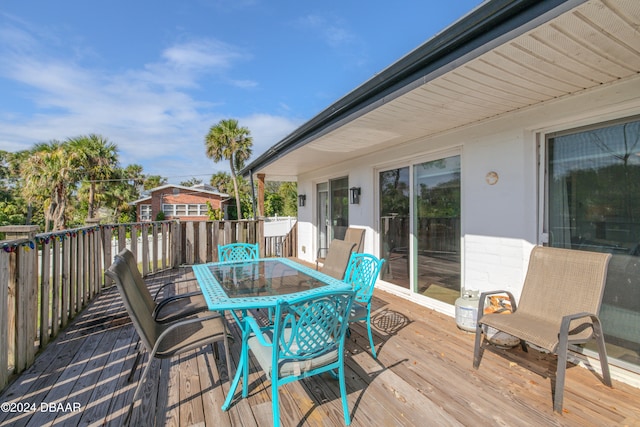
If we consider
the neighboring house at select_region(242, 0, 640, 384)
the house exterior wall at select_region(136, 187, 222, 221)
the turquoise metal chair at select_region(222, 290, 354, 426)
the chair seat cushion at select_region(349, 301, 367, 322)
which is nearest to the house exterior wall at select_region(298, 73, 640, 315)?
the neighboring house at select_region(242, 0, 640, 384)

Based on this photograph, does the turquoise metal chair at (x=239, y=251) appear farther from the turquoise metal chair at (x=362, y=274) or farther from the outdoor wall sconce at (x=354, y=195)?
the outdoor wall sconce at (x=354, y=195)

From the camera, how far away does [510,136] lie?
2809 millimetres

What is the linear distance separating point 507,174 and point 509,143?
305 mm

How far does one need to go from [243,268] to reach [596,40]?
10.3ft

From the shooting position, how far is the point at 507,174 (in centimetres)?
285

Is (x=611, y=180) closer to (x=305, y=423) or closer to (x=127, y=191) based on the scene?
(x=305, y=423)

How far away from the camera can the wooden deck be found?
172 cm

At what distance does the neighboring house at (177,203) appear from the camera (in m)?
21.2

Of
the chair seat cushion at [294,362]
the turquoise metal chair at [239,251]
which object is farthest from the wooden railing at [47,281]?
the chair seat cushion at [294,362]

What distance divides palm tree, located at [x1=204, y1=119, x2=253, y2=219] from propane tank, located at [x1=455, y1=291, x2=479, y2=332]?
16.9 metres

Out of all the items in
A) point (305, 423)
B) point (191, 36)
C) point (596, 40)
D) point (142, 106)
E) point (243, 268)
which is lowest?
point (305, 423)

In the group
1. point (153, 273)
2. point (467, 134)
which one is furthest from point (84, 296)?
point (467, 134)

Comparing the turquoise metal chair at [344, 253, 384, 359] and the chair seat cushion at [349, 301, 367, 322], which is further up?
the turquoise metal chair at [344, 253, 384, 359]

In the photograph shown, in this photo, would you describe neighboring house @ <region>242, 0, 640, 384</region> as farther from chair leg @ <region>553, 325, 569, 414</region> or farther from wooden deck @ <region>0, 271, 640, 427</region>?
chair leg @ <region>553, 325, 569, 414</region>
